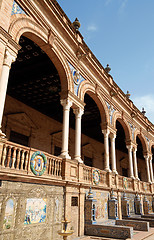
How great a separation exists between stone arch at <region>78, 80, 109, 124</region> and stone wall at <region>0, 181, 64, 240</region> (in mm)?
5017

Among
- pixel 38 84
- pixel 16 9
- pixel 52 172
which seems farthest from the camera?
pixel 38 84

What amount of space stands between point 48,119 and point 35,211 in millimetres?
8874

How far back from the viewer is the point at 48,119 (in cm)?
1451

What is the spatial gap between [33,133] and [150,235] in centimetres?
805

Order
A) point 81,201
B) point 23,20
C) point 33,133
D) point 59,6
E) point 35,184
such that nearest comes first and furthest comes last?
1. point 35,184
2. point 23,20
3. point 81,201
4. point 59,6
5. point 33,133

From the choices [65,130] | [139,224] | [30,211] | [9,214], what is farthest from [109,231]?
[9,214]

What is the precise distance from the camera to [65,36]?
9594mm

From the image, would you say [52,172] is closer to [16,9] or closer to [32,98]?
[16,9]

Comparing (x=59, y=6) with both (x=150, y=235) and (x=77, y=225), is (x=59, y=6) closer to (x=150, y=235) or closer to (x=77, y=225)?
(x=77, y=225)

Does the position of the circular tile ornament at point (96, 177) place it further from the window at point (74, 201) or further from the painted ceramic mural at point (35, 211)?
the painted ceramic mural at point (35, 211)

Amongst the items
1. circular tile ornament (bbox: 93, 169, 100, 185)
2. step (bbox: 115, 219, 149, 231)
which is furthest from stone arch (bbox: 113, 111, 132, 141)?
step (bbox: 115, 219, 149, 231)

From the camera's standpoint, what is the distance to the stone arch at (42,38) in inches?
262

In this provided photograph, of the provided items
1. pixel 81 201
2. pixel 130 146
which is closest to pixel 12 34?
pixel 81 201

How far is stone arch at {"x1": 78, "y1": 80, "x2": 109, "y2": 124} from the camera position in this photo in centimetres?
1045
